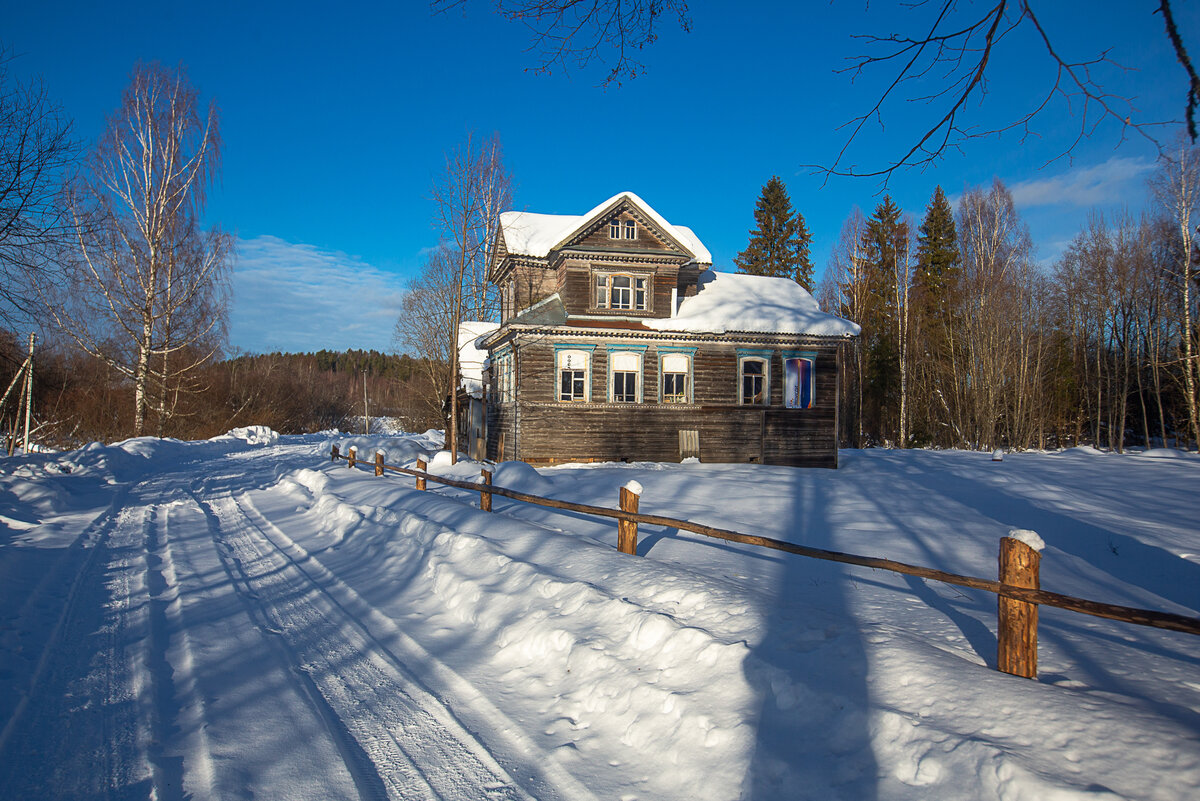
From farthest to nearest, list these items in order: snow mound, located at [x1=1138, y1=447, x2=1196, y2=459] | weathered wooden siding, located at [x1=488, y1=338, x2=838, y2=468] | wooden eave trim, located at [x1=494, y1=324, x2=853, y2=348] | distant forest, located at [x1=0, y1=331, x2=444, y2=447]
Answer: distant forest, located at [x1=0, y1=331, x2=444, y2=447], snow mound, located at [x1=1138, y1=447, x2=1196, y2=459], weathered wooden siding, located at [x1=488, y1=338, x2=838, y2=468], wooden eave trim, located at [x1=494, y1=324, x2=853, y2=348]

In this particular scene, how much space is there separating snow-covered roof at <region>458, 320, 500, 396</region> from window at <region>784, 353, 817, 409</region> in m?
12.7

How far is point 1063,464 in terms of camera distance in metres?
20.6

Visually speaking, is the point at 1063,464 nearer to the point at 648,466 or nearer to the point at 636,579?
the point at 648,466

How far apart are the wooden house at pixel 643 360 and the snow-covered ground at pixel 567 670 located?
10.8 m

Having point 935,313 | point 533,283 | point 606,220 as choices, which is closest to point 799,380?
point 606,220

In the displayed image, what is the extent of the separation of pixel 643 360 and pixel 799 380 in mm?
5660

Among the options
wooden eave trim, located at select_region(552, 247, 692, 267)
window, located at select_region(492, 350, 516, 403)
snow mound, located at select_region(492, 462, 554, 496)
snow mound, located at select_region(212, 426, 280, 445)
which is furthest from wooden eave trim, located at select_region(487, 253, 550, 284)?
snow mound, located at select_region(212, 426, 280, 445)

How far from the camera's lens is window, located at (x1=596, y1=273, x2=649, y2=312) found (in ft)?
71.1

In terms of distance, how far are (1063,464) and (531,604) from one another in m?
21.4

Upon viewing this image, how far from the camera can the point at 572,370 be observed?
20656 mm

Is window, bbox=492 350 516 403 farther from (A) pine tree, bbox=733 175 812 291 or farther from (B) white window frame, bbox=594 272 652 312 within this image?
(A) pine tree, bbox=733 175 812 291

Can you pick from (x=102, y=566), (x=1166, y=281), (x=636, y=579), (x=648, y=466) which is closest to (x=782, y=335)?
(x=648, y=466)

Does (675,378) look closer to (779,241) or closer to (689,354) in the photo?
(689,354)

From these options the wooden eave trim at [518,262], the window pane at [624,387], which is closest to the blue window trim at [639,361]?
the window pane at [624,387]
